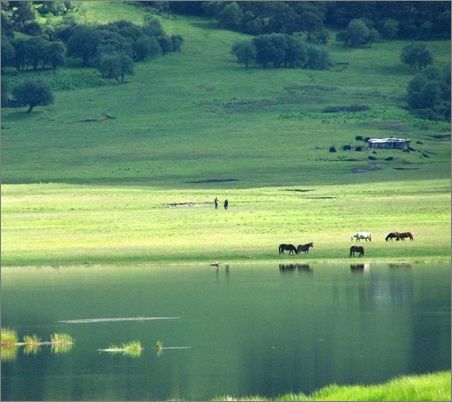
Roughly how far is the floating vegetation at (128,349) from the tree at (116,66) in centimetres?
11574

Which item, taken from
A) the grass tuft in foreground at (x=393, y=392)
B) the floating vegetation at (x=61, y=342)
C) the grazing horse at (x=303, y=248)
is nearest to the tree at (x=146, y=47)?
the grazing horse at (x=303, y=248)

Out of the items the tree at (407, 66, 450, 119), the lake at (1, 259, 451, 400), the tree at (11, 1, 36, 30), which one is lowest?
the tree at (407, 66, 450, 119)

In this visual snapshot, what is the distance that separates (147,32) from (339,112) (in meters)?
39.8

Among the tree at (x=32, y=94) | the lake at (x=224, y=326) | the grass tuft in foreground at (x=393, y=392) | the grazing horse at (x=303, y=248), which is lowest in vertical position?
the tree at (x=32, y=94)

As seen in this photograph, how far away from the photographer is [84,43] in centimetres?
15525

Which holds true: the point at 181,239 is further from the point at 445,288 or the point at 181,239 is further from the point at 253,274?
the point at 445,288

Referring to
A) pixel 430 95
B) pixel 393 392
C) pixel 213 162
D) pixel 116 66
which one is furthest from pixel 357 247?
pixel 116 66

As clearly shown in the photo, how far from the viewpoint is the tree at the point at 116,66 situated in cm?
14625

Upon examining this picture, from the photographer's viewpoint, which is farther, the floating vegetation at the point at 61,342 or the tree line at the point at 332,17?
the tree line at the point at 332,17

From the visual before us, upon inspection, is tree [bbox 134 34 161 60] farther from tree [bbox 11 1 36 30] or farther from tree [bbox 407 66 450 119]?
tree [bbox 407 66 450 119]

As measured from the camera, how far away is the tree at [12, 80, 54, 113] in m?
135

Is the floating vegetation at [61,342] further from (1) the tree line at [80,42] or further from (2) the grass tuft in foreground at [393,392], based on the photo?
(1) the tree line at [80,42]

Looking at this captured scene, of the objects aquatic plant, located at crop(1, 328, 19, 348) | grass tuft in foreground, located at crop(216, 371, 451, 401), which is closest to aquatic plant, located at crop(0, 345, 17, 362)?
aquatic plant, located at crop(1, 328, 19, 348)

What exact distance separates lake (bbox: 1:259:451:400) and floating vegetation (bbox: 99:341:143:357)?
0.77 ft
